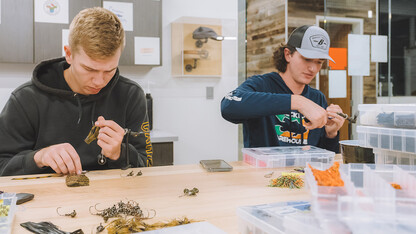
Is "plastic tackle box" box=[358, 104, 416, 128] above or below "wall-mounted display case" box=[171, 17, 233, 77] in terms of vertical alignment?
below

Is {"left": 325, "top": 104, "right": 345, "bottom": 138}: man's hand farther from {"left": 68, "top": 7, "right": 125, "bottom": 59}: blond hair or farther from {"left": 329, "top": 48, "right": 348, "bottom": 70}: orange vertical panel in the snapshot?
{"left": 329, "top": 48, "right": 348, "bottom": 70}: orange vertical panel

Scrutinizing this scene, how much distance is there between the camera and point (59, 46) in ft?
9.74

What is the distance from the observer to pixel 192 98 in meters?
3.60

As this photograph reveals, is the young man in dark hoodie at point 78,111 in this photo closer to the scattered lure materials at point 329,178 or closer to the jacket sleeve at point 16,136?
the jacket sleeve at point 16,136

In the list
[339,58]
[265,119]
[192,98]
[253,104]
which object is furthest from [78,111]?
[339,58]

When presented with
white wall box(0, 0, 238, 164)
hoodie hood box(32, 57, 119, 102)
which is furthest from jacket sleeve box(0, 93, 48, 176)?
white wall box(0, 0, 238, 164)

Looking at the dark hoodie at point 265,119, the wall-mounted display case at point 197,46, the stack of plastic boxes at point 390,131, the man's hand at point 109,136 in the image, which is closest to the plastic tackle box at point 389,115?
the stack of plastic boxes at point 390,131

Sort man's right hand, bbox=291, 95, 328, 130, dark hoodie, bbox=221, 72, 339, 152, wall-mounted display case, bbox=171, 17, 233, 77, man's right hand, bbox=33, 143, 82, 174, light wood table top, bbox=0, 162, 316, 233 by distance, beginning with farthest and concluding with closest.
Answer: wall-mounted display case, bbox=171, 17, 233, 77 → dark hoodie, bbox=221, 72, 339, 152 → man's right hand, bbox=291, 95, 328, 130 → man's right hand, bbox=33, 143, 82, 174 → light wood table top, bbox=0, 162, 316, 233

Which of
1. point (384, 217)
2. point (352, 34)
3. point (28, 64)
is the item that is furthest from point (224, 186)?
point (352, 34)

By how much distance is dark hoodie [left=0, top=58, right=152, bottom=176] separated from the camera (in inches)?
68.7

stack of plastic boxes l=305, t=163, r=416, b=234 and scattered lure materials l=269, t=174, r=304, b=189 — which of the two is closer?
stack of plastic boxes l=305, t=163, r=416, b=234

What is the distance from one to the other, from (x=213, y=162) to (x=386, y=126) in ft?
2.51

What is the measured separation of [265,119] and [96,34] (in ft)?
3.43

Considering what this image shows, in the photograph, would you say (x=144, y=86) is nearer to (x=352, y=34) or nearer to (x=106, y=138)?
(x=106, y=138)
